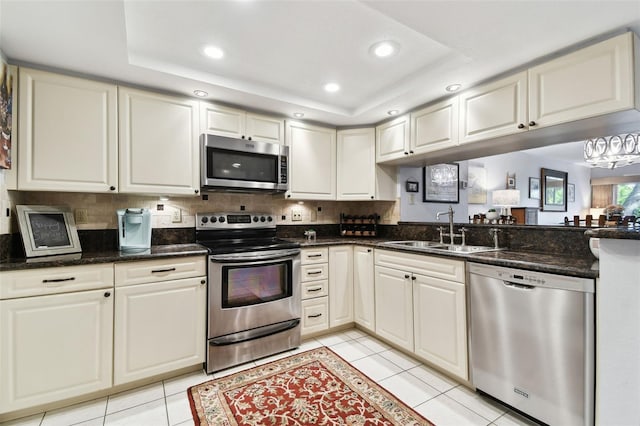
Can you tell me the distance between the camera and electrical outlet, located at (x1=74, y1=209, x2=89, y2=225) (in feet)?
7.25

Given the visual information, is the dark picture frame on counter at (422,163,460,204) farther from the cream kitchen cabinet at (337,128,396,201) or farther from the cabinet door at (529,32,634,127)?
the cabinet door at (529,32,634,127)

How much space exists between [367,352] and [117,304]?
78.2 inches

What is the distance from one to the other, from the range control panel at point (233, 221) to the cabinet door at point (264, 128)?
30.9 inches

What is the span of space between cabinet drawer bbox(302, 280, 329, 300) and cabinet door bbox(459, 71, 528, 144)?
69.9 inches

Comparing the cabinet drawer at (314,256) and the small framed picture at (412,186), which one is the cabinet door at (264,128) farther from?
the small framed picture at (412,186)

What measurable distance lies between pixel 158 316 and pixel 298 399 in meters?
1.13

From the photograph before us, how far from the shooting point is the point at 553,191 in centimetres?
527

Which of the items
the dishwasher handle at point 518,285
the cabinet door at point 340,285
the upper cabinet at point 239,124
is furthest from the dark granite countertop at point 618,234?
the upper cabinet at point 239,124

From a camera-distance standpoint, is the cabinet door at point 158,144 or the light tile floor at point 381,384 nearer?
the light tile floor at point 381,384

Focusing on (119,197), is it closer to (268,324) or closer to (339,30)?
(268,324)

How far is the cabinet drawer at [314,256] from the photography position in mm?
2682

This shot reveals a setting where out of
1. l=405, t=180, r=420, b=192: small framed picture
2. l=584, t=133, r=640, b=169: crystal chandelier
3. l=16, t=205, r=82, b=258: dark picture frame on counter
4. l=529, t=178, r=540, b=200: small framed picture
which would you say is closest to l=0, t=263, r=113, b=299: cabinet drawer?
l=16, t=205, r=82, b=258: dark picture frame on counter

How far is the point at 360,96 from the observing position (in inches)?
106

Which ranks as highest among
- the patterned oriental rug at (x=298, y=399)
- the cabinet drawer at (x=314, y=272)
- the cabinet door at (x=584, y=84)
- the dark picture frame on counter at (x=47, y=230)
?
the cabinet door at (x=584, y=84)
